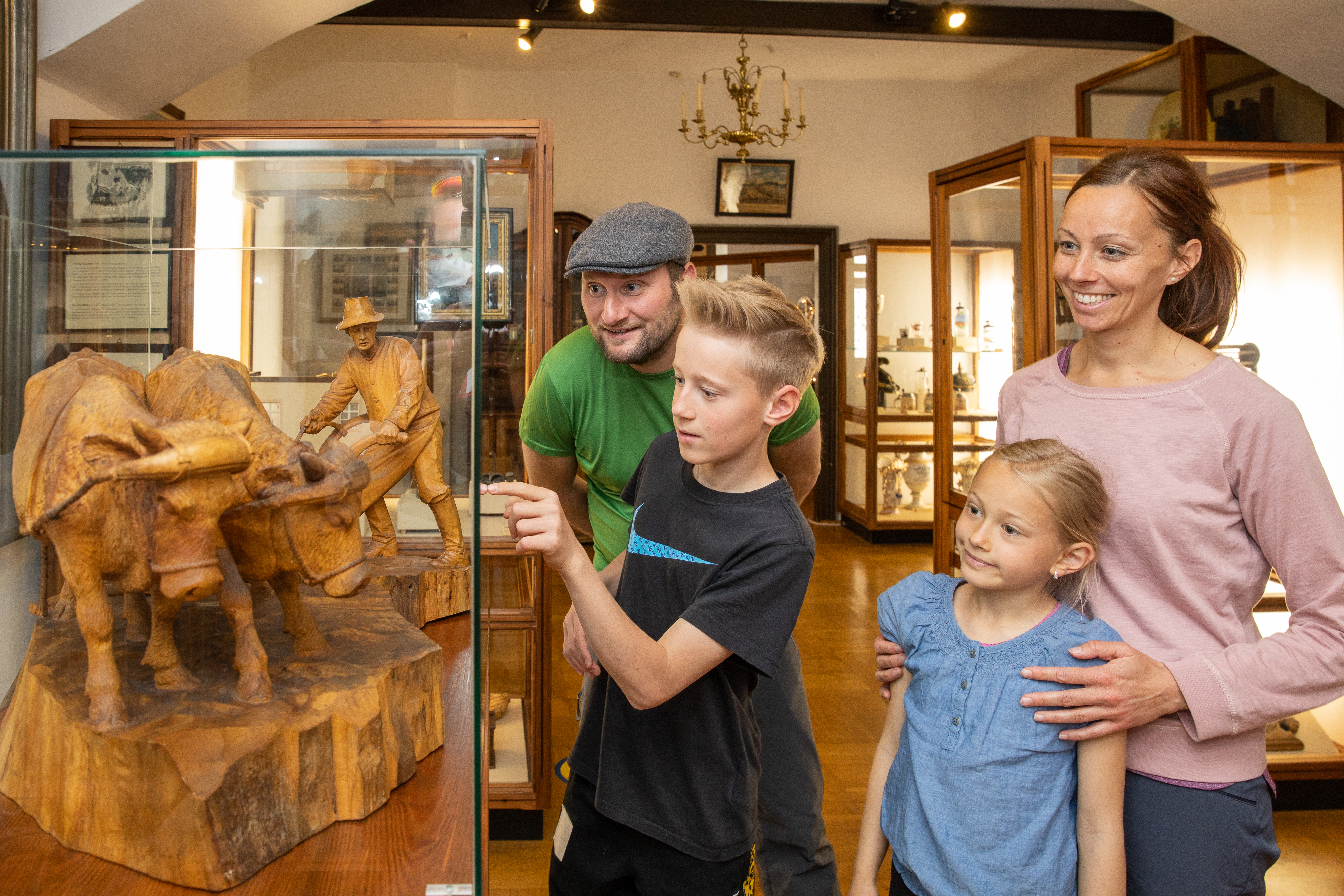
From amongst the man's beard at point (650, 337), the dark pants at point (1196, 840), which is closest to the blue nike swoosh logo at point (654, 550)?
the man's beard at point (650, 337)

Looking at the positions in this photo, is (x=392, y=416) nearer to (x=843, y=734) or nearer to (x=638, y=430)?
(x=638, y=430)

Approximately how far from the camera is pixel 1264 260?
3.27 m

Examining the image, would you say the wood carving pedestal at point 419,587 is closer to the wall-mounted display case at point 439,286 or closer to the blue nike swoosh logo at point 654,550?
the wall-mounted display case at point 439,286

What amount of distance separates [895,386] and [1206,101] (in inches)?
135

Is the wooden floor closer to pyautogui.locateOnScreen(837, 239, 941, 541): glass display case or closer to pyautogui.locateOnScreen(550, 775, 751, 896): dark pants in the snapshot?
pyautogui.locateOnScreen(837, 239, 941, 541): glass display case

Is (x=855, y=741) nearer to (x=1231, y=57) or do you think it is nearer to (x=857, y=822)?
(x=857, y=822)

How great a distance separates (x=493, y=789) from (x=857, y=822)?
118 centimetres

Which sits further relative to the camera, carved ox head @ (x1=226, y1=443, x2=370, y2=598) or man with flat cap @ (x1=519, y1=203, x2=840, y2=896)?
man with flat cap @ (x1=519, y1=203, x2=840, y2=896)

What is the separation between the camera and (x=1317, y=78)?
342cm

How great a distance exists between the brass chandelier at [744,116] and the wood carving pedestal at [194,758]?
19.4 ft

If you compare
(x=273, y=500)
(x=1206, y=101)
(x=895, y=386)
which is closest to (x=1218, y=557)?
(x=273, y=500)

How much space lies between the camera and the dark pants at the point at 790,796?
77.5 inches

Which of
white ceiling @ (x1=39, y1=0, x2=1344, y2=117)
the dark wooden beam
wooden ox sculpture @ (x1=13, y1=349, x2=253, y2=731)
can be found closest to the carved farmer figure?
wooden ox sculpture @ (x1=13, y1=349, x2=253, y2=731)

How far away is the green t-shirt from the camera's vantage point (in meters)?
1.86
